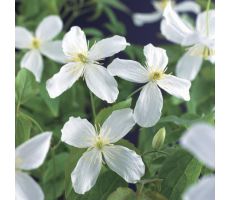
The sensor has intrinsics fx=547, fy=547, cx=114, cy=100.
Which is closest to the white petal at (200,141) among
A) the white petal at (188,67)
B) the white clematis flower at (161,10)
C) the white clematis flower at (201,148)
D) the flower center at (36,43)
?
the white clematis flower at (201,148)

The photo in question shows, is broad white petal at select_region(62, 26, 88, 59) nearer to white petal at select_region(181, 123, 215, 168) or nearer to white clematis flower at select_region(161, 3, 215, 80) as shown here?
white clematis flower at select_region(161, 3, 215, 80)

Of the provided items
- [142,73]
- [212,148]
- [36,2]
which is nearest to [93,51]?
[142,73]

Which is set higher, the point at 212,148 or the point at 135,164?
the point at 212,148

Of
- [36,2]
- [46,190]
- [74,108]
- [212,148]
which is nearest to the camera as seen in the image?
[212,148]

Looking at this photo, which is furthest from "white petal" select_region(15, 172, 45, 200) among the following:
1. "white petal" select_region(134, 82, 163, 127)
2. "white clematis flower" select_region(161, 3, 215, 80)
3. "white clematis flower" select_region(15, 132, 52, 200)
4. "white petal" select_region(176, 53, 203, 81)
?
"white petal" select_region(176, 53, 203, 81)

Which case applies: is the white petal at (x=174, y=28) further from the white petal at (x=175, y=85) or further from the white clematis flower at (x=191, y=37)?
the white petal at (x=175, y=85)
